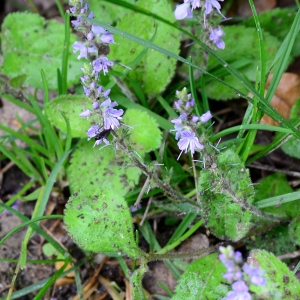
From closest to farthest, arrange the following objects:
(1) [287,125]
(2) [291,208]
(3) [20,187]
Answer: (1) [287,125] → (2) [291,208] → (3) [20,187]

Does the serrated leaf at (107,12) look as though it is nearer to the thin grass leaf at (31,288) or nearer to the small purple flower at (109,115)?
the small purple flower at (109,115)

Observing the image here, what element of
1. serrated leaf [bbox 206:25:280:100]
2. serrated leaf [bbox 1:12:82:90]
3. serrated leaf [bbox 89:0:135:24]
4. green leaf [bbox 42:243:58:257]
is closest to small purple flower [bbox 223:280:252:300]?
green leaf [bbox 42:243:58:257]

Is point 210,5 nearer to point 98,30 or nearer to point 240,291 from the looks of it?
point 98,30

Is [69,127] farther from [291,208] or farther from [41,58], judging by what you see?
[291,208]

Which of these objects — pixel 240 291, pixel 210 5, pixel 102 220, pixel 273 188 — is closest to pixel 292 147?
pixel 273 188

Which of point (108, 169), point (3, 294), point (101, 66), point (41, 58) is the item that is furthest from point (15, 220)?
point (101, 66)

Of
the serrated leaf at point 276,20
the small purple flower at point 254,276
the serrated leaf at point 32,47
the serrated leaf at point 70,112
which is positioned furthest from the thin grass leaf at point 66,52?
the small purple flower at point 254,276
